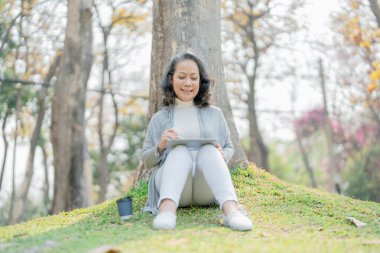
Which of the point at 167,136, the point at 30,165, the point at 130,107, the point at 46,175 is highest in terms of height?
the point at 130,107

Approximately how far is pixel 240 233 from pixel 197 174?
66 cm

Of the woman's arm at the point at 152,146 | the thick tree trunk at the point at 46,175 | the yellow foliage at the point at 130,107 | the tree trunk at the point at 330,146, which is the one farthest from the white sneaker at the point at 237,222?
the thick tree trunk at the point at 46,175

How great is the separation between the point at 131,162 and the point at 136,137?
0.93 m

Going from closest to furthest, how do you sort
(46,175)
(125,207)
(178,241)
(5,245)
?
1. (178,241)
2. (5,245)
3. (125,207)
4. (46,175)

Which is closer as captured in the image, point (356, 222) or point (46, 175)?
point (356, 222)

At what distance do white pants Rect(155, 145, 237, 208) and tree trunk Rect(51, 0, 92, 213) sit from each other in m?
5.34

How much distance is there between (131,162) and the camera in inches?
752

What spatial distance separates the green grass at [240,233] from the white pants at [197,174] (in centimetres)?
22

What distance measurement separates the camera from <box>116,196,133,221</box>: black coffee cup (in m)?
3.96

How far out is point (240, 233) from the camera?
3.30 m

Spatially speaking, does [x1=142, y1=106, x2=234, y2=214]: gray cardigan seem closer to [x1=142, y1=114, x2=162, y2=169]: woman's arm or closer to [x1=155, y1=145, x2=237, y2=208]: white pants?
[x1=142, y1=114, x2=162, y2=169]: woman's arm

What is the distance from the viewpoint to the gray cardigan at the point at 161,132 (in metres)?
4.05

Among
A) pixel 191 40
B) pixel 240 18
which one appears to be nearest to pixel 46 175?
pixel 240 18

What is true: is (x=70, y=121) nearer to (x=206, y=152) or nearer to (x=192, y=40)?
(x=192, y=40)
